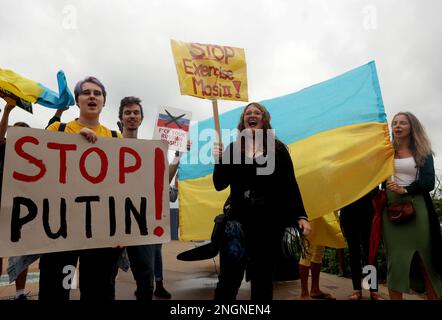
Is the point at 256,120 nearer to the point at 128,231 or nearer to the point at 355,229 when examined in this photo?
the point at 128,231

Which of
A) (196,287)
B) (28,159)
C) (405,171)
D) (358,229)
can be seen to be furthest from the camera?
(196,287)

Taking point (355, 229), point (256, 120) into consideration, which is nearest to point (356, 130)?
point (355, 229)

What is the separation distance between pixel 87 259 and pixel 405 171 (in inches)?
101

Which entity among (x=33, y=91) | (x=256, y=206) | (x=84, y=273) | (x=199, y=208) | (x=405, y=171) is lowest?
(x=84, y=273)

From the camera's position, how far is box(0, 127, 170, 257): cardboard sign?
6.11 ft

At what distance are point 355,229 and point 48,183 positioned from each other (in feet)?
9.63

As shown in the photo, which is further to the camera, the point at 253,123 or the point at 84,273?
the point at 253,123

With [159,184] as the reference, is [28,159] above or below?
above

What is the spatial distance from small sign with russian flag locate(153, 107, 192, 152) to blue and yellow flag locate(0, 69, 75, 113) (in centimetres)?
144

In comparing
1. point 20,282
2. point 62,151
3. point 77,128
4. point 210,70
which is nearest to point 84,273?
point 62,151

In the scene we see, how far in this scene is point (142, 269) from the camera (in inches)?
97.1

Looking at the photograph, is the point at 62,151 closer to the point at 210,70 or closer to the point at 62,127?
the point at 62,127

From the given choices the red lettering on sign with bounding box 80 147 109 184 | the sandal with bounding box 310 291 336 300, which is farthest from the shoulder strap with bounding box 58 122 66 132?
the sandal with bounding box 310 291 336 300
